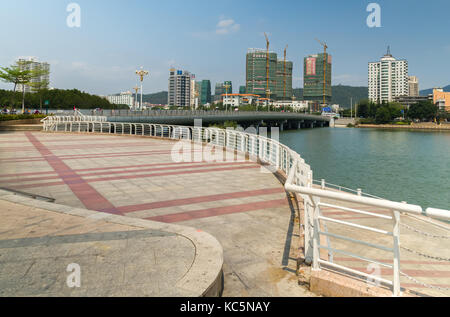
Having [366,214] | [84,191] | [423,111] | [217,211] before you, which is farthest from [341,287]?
[423,111]

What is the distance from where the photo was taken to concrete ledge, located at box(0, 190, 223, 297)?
3002mm

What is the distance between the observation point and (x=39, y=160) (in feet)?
42.4

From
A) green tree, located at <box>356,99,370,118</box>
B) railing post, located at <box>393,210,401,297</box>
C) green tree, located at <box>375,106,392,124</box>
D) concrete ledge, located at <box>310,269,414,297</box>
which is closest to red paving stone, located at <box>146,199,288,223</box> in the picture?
concrete ledge, located at <box>310,269,414,297</box>

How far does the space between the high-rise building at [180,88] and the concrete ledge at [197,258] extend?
189 meters

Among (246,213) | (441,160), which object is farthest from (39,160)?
(441,160)

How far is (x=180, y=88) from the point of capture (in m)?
194

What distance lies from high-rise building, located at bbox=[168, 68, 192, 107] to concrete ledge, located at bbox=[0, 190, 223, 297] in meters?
189

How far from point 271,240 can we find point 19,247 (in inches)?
133

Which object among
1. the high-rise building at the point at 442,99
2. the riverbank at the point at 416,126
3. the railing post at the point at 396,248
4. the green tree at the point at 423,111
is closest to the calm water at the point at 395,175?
the railing post at the point at 396,248

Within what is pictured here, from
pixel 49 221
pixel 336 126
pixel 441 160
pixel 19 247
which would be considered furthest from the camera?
pixel 336 126

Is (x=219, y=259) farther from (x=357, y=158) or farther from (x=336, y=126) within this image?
(x=336, y=126)

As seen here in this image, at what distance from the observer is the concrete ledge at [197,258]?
3002 mm

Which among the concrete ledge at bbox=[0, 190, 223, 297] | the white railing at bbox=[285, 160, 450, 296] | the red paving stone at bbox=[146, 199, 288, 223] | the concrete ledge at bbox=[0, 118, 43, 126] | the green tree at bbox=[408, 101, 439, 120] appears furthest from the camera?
the green tree at bbox=[408, 101, 439, 120]

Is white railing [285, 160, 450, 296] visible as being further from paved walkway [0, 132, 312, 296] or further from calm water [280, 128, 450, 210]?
calm water [280, 128, 450, 210]
